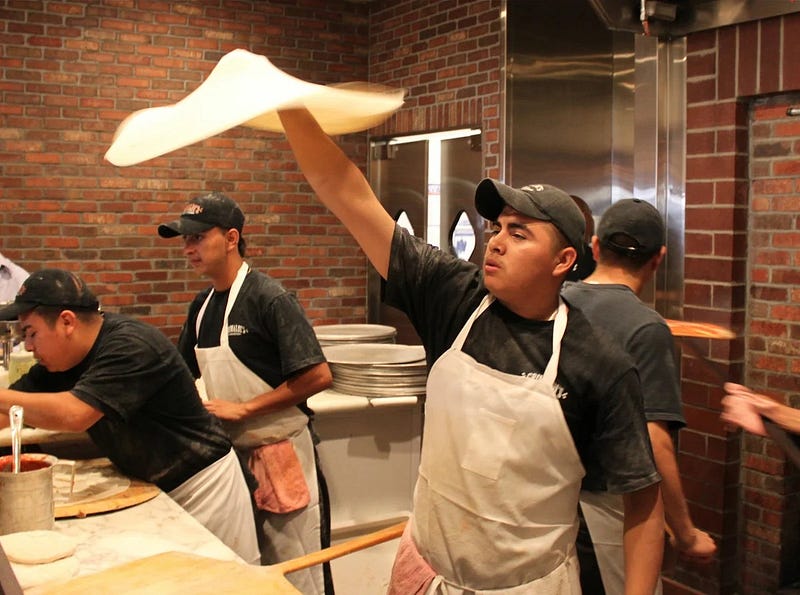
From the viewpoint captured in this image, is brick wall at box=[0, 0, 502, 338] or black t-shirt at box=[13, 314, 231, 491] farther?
brick wall at box=[0, 0, 502, 338]

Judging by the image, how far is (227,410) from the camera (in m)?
3.19

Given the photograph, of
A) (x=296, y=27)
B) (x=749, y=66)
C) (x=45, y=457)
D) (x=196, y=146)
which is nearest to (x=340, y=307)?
(x=196, y=146)

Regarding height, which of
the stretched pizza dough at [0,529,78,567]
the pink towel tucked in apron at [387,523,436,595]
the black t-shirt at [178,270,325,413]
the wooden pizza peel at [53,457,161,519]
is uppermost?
the black t-shirt at [178,270,325,413]

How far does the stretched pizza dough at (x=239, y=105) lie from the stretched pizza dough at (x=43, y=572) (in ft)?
2.79

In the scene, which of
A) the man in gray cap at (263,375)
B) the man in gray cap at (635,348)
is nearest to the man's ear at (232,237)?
the man in gray cap at (263,375)

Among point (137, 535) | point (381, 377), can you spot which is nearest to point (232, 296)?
point (381, 377)

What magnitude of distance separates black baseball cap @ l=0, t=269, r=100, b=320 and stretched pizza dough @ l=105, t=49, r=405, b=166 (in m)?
0.75

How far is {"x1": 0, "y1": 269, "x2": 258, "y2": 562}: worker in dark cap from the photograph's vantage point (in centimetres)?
240

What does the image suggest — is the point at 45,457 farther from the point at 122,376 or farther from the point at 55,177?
the point at 55,177

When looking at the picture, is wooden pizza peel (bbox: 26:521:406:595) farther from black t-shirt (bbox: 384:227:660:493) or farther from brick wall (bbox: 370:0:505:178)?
brick wall (bbox: 370:0:505:178)

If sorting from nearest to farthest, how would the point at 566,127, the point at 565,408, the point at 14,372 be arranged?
1. the point at 565,408
2. the point at 14,372
3. the point at 566,127

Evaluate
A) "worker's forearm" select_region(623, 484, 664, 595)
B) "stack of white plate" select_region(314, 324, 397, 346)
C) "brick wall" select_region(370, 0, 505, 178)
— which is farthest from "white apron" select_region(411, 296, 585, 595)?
"brick wall" select_region(370, 0, 505, 178)

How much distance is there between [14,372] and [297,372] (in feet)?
3.33

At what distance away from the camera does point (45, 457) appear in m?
2.21
